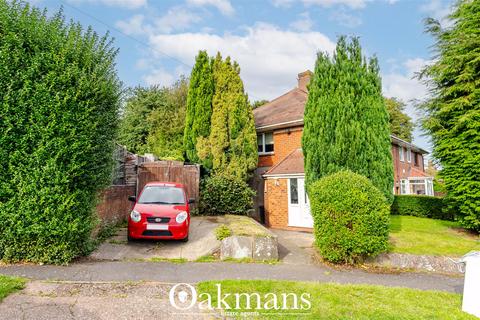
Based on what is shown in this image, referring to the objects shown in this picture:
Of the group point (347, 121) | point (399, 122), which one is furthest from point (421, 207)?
point (399, 122)

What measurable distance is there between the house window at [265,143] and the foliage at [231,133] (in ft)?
7.01

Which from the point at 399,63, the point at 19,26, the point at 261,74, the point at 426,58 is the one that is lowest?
the point at 19,26

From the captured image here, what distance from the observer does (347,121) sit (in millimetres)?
11336

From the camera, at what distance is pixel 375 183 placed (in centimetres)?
1112

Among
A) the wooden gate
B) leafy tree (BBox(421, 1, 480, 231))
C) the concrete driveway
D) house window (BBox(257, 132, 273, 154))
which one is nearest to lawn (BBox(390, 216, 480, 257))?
leafy tree (BBox(421, 1, 480, 231))

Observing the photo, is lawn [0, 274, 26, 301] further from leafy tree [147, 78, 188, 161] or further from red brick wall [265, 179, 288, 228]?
leafy tree [147, 78, 188, 161]

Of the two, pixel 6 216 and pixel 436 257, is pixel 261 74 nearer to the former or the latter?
pixel 436 257

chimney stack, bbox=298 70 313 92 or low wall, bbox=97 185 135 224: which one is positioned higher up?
chimney stack, bbox=298 70 313 92

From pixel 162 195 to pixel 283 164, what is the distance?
26.6 ft

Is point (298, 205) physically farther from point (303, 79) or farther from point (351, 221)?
point (303, 79)

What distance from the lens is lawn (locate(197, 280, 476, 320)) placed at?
449cm

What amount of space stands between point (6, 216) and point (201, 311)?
4.56 meters

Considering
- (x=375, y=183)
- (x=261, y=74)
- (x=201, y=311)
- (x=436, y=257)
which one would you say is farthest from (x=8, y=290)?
(x=261, y=74)

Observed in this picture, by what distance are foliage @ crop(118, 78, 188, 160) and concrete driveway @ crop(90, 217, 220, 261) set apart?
1624 centimetres
